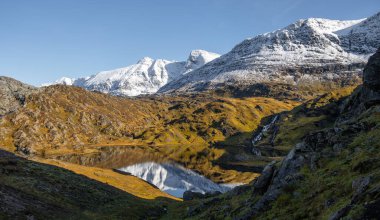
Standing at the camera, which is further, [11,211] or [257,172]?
[257,172]

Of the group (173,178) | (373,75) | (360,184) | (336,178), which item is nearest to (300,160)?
(336,178)

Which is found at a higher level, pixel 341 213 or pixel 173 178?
pixel 341 213

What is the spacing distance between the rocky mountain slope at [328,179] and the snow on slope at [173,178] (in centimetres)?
9333

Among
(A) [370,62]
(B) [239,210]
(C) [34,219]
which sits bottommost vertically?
(C) [34,219]

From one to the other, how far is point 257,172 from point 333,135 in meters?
137

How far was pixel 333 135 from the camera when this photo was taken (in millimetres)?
35312

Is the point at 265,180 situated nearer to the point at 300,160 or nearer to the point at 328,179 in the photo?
the point at 300,160

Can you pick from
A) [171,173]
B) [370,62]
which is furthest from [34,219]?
[171,173]

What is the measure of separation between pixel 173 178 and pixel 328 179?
5364 inches

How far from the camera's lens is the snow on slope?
138 metres

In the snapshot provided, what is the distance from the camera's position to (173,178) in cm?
15850

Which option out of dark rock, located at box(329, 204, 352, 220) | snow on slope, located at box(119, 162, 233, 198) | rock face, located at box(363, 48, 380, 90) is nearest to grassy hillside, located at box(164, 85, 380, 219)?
dark rock, located at box(329, 204, 352, 220)

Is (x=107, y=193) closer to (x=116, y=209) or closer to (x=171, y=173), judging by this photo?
(x=116, y=209)

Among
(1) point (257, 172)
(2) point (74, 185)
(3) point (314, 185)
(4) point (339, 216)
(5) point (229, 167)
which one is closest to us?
(4) point (339, 216)
